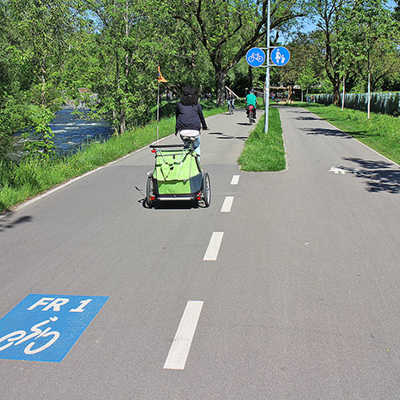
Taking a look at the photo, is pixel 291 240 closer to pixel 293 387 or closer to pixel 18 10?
pixel 293 387

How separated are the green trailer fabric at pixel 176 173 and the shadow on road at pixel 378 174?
391 cm

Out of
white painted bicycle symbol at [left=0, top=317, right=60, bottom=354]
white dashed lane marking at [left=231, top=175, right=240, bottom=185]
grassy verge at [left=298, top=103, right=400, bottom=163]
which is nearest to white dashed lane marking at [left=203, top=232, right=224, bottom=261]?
white painted bicycle symbol at [left=0, top=317, right=60, bottom=354]

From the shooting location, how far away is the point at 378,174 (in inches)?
437

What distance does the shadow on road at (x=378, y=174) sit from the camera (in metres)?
9.45

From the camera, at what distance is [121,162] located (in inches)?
528

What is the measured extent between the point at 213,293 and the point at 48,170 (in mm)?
7616

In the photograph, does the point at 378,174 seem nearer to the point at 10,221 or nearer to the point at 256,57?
the point at 256,57

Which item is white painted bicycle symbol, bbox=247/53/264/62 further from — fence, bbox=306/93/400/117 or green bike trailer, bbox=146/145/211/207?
fence, bbox=306/93/400/117

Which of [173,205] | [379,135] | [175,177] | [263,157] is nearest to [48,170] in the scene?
[173,205]

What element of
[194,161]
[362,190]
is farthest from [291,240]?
[362,190]

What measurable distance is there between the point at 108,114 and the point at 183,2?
63.7ft

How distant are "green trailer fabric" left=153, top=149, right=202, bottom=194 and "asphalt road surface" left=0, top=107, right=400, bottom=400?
1.37 ft

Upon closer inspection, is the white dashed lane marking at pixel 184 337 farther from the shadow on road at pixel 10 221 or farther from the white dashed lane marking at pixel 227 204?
the shadow on road at pixel 10 221

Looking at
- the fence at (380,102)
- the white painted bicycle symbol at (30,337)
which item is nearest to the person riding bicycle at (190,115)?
the white painted bicycle symbol at (30,337)
